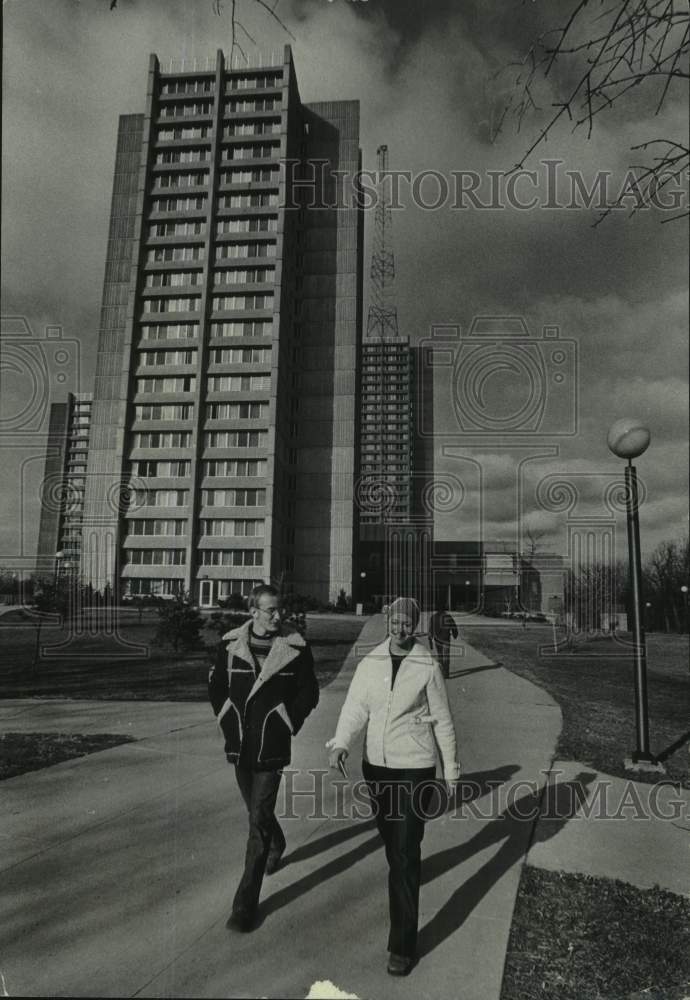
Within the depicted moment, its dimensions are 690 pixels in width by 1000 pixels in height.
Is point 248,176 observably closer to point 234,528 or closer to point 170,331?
point 170,331

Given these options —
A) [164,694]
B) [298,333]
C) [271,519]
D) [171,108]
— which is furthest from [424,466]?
[164,694]

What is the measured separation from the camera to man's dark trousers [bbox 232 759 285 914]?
3.07 meters

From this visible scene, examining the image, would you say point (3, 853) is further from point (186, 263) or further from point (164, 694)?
point (186, 263)

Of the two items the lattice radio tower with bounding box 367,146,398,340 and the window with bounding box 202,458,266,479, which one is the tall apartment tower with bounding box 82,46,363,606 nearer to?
the window with bounding box 202,458,266,479

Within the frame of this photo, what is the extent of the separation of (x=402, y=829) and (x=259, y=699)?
0.99m

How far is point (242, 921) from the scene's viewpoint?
291 cm

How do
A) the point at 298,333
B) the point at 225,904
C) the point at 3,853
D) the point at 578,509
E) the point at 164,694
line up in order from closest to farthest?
the point at 225,904 < the point at 3,853 < the point at 578,509 < the point at 164,694 < the point at 298,333

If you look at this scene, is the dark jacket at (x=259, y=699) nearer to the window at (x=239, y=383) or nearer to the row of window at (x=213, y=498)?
the row of window at (x=213, y=498)

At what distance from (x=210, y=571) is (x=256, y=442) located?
12844 mm

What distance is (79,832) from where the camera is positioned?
4.00m

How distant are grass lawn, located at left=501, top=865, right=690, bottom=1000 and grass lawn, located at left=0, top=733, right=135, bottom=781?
3.98 metres

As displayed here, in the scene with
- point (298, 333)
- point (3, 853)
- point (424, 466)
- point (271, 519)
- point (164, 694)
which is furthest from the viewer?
point (424, 466)

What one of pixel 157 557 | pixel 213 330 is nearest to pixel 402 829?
pixel 157 557

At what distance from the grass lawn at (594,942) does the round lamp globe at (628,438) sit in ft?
9.87
